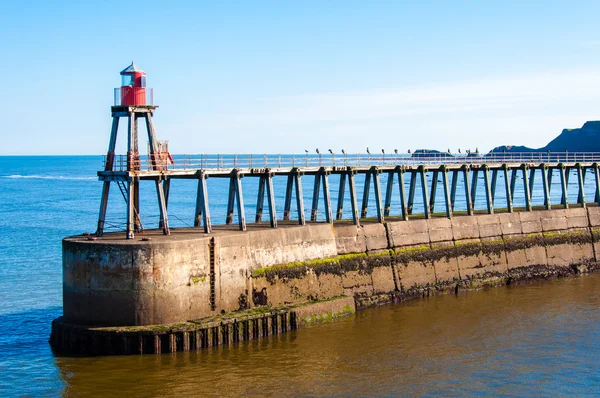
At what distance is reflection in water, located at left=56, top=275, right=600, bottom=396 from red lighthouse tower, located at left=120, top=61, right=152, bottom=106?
12372 millimetres

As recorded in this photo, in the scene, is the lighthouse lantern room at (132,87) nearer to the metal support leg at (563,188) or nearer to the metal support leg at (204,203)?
the metal support leg at (204,203)

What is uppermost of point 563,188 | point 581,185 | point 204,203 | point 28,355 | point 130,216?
point 581,185

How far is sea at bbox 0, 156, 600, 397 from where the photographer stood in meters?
27.0

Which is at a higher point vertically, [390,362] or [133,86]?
[133,86]

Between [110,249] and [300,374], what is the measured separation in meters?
9.21

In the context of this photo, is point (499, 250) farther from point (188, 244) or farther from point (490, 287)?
point (188, 244)

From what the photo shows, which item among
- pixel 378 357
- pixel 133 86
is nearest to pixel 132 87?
pixel 133 86

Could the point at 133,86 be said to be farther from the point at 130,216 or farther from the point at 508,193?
the point at 508,193

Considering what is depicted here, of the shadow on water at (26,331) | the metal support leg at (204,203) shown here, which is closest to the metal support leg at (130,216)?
the metal support leg at (204,203)

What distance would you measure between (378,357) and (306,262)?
26.1ft

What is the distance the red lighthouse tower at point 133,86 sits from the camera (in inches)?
1398

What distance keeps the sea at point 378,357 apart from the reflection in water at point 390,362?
40 millimetres

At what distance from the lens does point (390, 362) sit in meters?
30.1

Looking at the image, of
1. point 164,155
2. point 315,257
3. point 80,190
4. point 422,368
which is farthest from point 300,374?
point 80,190
